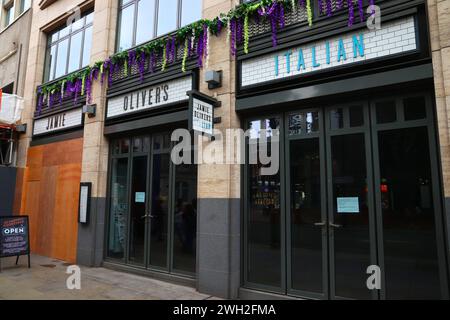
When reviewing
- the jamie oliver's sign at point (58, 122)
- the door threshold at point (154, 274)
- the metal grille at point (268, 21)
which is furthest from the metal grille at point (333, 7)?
the jamie oliver's sign at point (58, 122)

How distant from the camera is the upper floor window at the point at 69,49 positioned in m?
9.87

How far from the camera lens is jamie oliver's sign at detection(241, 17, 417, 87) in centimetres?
469

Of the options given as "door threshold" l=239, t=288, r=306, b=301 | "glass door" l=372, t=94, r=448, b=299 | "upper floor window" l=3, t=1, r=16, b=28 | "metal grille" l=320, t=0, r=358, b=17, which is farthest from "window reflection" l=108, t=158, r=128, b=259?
"upper floor window" l=3, t=1, r=16, b=28

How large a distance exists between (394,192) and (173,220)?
423 centimetres

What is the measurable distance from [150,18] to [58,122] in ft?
14.3

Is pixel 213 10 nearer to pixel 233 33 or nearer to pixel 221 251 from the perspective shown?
pixel 233 33

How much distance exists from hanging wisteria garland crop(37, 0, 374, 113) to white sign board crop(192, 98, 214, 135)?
119 centimetres

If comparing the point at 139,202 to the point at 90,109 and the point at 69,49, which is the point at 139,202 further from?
the point at 69,49

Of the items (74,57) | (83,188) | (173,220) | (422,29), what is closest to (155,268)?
(173,220)

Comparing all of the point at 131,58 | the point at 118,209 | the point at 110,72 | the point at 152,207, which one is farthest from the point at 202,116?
the point at 110,72

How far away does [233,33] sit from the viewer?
20.5ft

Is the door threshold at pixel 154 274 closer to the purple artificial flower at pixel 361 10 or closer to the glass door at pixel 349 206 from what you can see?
the glass door at pixel 349 206

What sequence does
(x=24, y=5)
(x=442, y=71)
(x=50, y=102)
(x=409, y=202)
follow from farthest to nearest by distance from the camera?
(x=24, y=5)
(x=50, y=102)
(x=409, y=202)
(x=442, y=71)

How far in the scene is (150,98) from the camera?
7.51m
